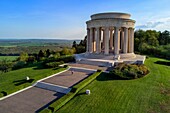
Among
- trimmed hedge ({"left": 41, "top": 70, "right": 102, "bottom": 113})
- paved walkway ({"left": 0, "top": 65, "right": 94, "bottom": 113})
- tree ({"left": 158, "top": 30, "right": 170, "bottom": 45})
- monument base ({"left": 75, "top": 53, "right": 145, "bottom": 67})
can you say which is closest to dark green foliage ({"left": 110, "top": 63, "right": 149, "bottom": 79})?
trimmed hedge ({"left": 41, "top": 70, "right": 102, "bottom": 113})

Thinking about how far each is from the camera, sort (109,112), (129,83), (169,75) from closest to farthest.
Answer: (109,112) < (129,83) < (169,75)

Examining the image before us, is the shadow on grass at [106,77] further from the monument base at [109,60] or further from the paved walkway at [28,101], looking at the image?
the paved walkway at [28,101]

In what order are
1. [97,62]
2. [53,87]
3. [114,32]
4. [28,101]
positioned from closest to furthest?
[28,101], [53,87], [97,62], [114,32]

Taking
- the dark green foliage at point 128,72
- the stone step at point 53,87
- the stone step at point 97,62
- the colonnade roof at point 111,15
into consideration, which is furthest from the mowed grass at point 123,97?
the colonnade roof at point 111,15

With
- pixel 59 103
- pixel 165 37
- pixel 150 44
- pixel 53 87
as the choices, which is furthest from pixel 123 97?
pixel 165 37

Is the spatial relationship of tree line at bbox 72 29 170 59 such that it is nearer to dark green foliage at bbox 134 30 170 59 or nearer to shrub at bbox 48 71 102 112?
dark green foliage at bbox 134 30 170 59

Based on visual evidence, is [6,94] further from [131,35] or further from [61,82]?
[131,35]

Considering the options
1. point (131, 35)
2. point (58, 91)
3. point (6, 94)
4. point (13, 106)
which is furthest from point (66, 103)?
point (131, 35)

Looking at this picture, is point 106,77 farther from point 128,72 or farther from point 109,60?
point 109,60
